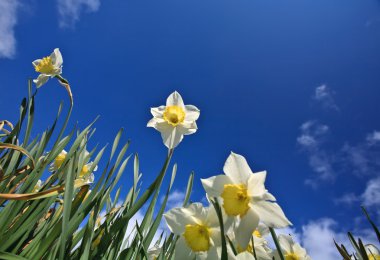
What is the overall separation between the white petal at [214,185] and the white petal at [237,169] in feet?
0.13

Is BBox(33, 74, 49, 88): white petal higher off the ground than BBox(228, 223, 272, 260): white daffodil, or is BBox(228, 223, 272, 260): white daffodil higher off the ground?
BBox(33, 74, 49, 88): white petal

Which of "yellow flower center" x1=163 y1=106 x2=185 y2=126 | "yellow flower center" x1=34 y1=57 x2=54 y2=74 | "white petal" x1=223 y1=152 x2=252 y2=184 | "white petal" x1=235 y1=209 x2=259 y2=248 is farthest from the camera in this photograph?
"yellow flower center" x1=34 y1=57 x2=54 y2=74

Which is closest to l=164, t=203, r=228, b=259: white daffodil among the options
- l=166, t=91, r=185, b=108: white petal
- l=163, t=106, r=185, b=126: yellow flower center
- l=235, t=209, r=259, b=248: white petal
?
l=235, t=209, r=259, b=248: white petal

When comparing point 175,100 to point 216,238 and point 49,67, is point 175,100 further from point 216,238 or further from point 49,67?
point 49,67

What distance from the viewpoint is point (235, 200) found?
1057 mm

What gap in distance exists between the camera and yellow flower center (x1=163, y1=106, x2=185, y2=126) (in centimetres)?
169

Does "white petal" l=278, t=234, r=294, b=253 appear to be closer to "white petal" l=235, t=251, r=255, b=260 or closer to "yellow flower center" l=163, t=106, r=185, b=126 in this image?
"white petal" l=235, t=251, r=255, b=260

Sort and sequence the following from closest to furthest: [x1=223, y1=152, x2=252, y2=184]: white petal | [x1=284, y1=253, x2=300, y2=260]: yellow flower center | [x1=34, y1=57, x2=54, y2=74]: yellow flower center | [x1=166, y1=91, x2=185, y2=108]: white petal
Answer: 1. [x1=223, y1=152, x2=252, y2=184]: white petal
2. [x1=284, y1=253, x2=300, y2=260]: yellow flower center
3. [x1=166, y1=91, x2=185, y2=108]: white petal
4. [x1=34, y1=57, x2=54, y2=74]: yellow flower center

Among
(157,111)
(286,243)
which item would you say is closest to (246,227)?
(286,243)

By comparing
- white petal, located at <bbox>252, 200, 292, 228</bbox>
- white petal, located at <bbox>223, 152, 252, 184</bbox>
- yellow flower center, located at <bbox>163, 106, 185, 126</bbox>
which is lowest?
white petal, located at <bbox>252, 200, 292, 228</bbox>

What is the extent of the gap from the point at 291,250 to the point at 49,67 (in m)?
2.19

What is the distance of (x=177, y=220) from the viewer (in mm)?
1209

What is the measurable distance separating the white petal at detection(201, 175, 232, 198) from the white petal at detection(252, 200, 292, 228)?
0.13 meters

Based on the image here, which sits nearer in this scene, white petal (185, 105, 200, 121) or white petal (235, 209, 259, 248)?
white petal (235, 209, 259, 248)
